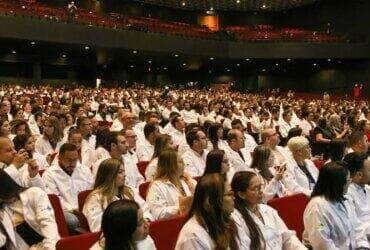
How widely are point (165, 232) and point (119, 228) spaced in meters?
1.11

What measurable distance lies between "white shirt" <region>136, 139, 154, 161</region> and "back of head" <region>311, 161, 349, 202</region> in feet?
14.6

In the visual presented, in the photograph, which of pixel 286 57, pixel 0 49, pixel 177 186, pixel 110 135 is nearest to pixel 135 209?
pixel 177 186

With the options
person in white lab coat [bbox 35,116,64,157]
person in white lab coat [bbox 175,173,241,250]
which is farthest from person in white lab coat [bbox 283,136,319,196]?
person in white lab coat [bbox 35,116,64,157]

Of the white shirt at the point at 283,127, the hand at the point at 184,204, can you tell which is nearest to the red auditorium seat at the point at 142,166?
the hand at the point at 184,204

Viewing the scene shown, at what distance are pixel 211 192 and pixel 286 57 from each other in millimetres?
28037

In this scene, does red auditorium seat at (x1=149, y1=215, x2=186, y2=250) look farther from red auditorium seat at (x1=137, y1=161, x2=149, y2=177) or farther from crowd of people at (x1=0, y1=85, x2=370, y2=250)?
red auditorium seat at (x1=137, y1=161, x2=149, y2=177)

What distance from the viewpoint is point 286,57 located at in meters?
30.4

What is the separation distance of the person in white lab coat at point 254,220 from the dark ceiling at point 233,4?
32377 millimetres

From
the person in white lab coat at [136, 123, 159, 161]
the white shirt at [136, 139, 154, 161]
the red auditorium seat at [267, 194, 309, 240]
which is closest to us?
the red auditorium seat at [267, 194, 309, 240]

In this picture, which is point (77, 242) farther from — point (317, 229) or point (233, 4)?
point (233, 4)

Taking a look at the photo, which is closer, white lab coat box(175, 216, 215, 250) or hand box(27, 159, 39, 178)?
white lab coat box(175, 216, 215, 250)

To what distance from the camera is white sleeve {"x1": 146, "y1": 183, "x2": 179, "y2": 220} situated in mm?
4668

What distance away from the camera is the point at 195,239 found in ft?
10.5

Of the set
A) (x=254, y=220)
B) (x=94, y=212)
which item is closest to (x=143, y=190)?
(x=94, y=212)
